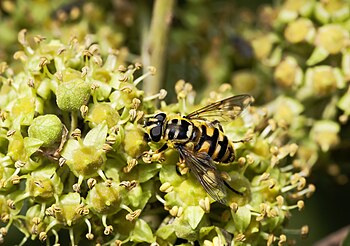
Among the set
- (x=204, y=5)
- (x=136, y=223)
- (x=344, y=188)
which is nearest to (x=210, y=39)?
(x=204, y=5)

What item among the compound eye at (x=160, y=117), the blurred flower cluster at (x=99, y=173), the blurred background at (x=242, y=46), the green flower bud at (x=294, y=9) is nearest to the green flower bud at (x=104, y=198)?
the blurred flower cluster at (x=99, y=173)

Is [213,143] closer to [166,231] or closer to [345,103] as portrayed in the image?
A: [166,231]

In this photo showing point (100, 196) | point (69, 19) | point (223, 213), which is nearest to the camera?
point (100, 196)

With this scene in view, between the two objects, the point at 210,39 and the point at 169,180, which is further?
the point at 210,39

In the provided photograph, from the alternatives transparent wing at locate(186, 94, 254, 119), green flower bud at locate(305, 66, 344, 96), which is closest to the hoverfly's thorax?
transparent wing at locate(186, 94, 254, 119)

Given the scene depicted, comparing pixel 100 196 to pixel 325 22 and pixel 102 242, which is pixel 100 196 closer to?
pixel 102 242

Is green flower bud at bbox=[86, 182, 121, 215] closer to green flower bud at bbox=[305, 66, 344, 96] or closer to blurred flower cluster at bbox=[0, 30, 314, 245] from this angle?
blurred flower cluster at bbox=[0, 30, 314, 245]
